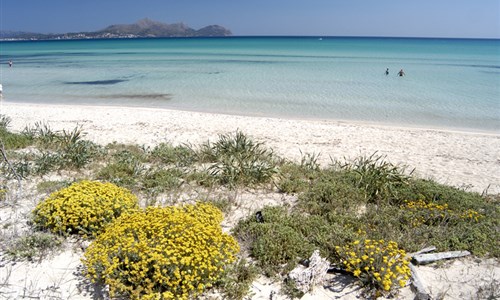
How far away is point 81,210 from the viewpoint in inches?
216

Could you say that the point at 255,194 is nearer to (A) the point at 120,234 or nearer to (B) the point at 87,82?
(A) the point at 120,234

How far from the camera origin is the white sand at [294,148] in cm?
469

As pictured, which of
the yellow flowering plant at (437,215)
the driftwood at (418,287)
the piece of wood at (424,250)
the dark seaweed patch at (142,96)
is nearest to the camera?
the driftwood at (418,287)

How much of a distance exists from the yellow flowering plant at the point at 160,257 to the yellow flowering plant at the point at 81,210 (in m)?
0.76

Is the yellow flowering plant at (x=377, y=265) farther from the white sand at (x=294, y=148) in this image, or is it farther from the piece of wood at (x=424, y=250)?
the piece of wood at (x=424, y=250)

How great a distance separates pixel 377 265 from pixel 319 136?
9.07 m

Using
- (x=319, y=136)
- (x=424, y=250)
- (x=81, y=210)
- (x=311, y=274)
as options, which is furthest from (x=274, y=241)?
(x=319, y=136)

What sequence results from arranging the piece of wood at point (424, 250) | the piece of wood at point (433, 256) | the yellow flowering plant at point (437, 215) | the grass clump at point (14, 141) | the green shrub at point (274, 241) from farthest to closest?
1. the grass clump at point (14, 141)
2. the yellow flowering plant at point (437, 215)
3. the piece of wood at point (424, 250)
4. the piece of wood at point (433, 256)
5. the green shrub at point (274, 241)

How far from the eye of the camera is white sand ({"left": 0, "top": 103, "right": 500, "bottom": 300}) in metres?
4.69

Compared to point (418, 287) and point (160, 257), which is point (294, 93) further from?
point (160, 257)

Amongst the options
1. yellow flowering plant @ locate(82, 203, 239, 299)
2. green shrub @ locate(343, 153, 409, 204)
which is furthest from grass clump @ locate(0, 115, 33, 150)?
green shrub @ locate(343, 153, 409, 204)

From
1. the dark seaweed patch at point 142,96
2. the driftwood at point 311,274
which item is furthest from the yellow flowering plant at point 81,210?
the dark seaweed patch at point 142,96

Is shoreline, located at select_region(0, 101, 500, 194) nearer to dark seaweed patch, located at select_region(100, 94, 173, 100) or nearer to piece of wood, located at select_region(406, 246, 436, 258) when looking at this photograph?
piece of wood, located at select_region(406, 246, 436, 258)

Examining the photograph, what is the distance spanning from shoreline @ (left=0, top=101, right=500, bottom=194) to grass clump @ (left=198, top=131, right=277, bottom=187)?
5.67ft
